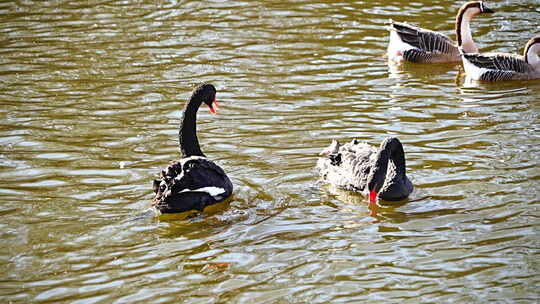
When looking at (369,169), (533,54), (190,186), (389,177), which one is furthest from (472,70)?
(190,186)

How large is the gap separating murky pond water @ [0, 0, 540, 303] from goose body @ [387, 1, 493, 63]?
8.4 inches

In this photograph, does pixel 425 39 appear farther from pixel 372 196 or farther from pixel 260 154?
pixel 372 196

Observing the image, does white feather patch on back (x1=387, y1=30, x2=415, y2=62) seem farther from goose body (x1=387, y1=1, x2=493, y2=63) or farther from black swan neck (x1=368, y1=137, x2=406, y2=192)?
black swan neck (x1=368, y1=137, x2=406, y2=192)

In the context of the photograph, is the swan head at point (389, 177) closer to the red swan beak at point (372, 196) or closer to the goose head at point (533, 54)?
the red swan beak at point (372, 196)

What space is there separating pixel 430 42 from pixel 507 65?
1.48m

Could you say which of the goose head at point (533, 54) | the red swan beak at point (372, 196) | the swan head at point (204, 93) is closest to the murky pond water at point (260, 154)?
the red swan beak at point (372, 196)

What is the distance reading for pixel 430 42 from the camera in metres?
13.2

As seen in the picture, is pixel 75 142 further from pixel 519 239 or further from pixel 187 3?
pixel 187 3

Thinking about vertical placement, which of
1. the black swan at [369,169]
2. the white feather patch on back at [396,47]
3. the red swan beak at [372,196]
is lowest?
the red swan beak at [372,196]

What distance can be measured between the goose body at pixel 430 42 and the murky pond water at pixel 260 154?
21 cm

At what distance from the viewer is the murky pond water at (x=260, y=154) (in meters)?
6.73

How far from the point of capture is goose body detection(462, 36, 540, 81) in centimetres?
1215

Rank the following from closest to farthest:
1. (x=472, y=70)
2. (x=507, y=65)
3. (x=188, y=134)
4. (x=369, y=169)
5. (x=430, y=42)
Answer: (x=369, y=169), (x=188, y=134), (x=507, y=65), (x=472, y=70), (x=430, y=42)

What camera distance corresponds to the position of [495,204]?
7977 millimetres
